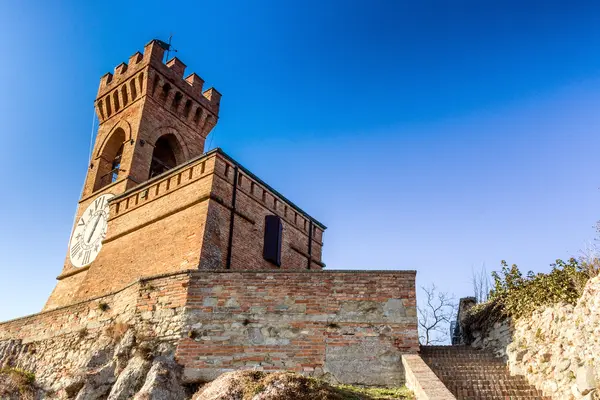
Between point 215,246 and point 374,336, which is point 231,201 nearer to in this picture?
point 215,246

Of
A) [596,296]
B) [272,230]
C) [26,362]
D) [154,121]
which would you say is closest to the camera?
[596,296]

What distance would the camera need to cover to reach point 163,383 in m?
9.71

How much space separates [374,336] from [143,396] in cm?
431

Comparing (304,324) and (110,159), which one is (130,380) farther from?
(110,159)

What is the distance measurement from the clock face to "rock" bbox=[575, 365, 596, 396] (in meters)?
14.8

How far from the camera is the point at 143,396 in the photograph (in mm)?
9430

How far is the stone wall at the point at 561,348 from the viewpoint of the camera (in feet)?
26.8

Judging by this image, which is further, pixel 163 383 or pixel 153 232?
pixel 153 232

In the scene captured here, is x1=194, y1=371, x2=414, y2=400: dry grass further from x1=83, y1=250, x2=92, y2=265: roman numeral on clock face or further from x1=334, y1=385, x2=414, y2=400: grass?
x1=83, y1=250, x2=92, y2=265: roman numeral on clock face

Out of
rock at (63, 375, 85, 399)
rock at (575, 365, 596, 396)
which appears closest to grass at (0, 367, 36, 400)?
rock at (63, 375, 85, 399)

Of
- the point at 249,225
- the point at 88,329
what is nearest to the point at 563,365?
the point at 249,225

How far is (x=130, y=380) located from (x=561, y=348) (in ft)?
25.5

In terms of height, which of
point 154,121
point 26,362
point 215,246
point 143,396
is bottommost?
point 143,396

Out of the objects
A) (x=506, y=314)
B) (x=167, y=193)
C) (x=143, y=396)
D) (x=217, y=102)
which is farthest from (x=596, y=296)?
(x=217, y=102)
